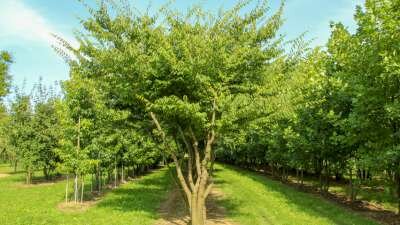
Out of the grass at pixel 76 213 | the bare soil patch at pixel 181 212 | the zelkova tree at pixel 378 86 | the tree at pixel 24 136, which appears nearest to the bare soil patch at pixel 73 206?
the grass at pixel 76 213

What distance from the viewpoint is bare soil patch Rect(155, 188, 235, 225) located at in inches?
607

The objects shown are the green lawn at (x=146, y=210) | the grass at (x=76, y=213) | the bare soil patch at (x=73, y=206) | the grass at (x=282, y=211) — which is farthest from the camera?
the bare soil patch at (x=73, y=206)

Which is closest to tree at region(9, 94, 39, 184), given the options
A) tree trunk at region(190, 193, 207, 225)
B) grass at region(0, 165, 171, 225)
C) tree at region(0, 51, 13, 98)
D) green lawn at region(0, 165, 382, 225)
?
green lawn at region(0, 165, 382, 225)

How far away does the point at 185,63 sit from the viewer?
11305 mm

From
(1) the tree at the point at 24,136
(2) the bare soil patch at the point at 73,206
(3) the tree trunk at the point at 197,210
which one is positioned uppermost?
(1) the tree at the point at 24,136

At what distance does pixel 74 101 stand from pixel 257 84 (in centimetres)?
1187

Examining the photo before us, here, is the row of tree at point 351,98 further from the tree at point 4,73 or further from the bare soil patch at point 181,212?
the tree at point 4,73

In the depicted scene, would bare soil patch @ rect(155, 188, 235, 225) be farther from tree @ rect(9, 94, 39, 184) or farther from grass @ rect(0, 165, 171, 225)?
tree @ rect(9, 94, 39, 184)

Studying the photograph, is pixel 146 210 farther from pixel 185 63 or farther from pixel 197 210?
pixel 185 63

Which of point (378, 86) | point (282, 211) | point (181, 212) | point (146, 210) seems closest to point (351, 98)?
point (378, 86)

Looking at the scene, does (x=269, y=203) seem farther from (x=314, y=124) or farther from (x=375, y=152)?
(x=375, y=152)

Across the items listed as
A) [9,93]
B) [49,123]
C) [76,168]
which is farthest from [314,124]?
[9,93]

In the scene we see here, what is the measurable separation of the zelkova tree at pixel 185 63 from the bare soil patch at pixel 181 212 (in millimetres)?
3373

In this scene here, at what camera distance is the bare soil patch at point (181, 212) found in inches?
607
